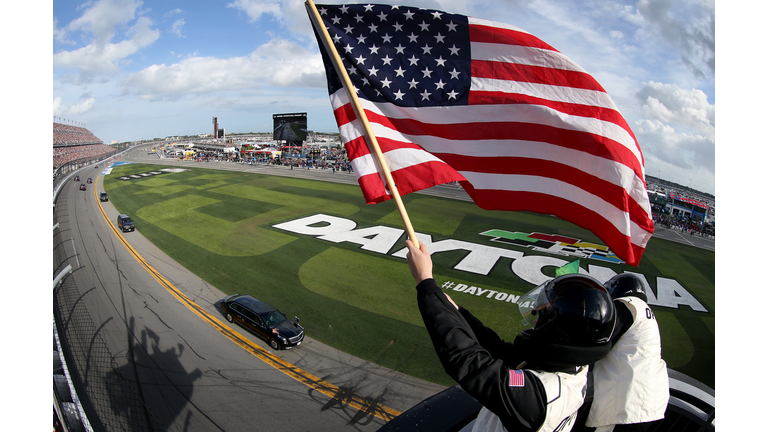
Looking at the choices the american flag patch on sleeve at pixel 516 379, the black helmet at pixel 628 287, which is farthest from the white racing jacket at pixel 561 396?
the black helmet at pixel 628 287

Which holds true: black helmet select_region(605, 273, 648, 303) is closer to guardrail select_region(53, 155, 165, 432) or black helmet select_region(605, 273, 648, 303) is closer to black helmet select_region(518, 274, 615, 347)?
black helmet select_region(518, 274, 615, 347)

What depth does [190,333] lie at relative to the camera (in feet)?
44.5

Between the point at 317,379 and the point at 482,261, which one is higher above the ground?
the point at 482,261

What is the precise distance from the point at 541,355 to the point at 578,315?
365 mm

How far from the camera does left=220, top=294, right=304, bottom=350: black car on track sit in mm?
12562

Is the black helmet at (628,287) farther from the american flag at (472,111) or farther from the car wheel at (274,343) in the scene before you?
the car wheel at (274,343)

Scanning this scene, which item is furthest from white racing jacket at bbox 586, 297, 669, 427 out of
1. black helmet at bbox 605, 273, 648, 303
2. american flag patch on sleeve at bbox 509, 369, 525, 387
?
black helmet at bbox 605, 273, 648, 303

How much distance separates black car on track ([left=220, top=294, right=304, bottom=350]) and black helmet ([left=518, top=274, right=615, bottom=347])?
38.4 feet

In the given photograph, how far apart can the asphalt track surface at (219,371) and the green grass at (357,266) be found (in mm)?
1060

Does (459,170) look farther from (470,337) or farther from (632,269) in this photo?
(632,269)

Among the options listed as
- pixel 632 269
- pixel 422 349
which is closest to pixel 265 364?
pixel 422 349

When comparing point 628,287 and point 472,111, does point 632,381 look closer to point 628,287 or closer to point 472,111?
point 628,287

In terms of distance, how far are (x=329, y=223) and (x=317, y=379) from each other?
1710 cm

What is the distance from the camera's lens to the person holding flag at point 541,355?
210 centimetres
